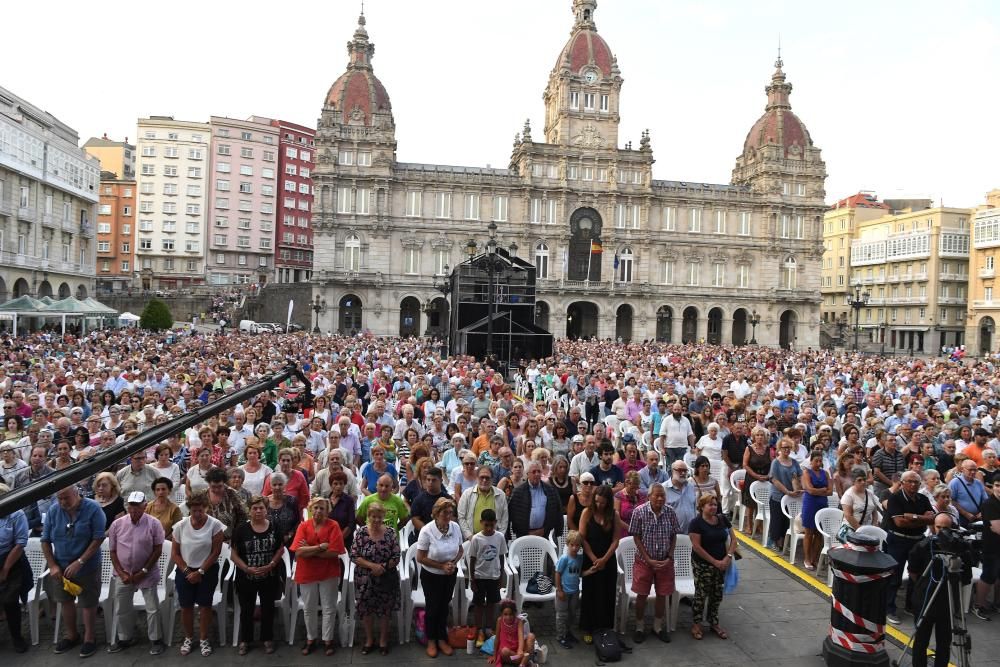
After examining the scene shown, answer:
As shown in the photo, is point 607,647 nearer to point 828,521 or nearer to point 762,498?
point 828,521

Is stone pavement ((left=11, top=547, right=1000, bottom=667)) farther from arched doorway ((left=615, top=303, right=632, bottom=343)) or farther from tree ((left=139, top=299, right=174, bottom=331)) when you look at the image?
arched doorway ((left=615, top=303, right=632, bottom=343))

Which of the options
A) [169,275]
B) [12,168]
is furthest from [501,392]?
[169,275]

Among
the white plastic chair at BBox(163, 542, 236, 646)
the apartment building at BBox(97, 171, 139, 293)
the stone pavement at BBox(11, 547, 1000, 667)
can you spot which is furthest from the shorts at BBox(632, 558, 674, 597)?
the apartment building at BBox(97, 171, 139, 293)

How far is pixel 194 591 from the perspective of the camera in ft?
21.6

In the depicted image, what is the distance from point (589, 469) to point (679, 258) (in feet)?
183

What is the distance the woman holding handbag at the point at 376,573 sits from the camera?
6.55 metres

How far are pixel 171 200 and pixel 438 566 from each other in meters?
80.7

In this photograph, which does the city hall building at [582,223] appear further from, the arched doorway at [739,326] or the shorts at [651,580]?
the shorts at [651,580]

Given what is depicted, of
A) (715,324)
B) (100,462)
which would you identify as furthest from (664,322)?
(100,462)

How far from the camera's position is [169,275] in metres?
77.9

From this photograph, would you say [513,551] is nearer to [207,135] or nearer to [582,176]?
[582,176]

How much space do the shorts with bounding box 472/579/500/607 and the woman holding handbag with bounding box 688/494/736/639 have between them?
6.67 ft

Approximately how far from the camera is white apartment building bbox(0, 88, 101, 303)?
41.7m

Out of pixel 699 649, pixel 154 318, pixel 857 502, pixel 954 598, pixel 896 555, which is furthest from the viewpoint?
pixel 154 318
